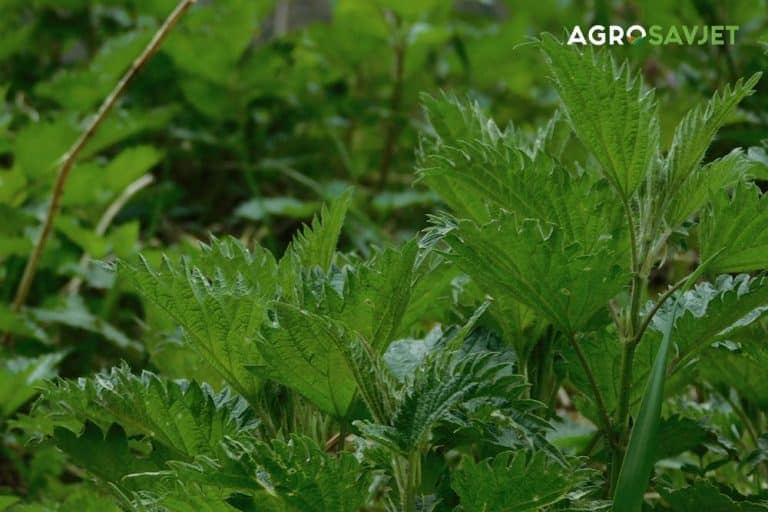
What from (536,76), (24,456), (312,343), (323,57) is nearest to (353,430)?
(312,343)

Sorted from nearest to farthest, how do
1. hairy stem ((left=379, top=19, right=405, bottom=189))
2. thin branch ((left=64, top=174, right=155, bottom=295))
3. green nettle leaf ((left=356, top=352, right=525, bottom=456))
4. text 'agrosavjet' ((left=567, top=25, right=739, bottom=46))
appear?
green nettle leaf ((left=356, top=352, right=525, bottom=456)) < text 'agrosavjet' ((left=567, top=25, right=739, bottom=46)) < thin branch ((left=64, top=174, right=155, bottom=295)) < hairy stem ((left=379, top=19, right=405, bottom=189))

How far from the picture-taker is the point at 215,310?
0.61m

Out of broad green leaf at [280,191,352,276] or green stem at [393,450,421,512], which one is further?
broad green leaf at [280,191,352,276]

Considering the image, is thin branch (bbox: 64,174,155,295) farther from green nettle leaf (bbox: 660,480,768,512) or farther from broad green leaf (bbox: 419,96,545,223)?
green nettle leaf (bbox: 660,480,768,512)

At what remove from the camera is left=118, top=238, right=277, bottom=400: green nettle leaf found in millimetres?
607

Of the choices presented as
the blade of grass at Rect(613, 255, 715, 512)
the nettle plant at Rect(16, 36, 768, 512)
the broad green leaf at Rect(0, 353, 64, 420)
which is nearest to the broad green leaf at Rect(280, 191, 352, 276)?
the nettle plant at Rect(16, 36, 768, 512)

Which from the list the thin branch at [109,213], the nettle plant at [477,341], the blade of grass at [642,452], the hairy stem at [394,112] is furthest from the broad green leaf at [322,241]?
the hairy stem at [394,112]

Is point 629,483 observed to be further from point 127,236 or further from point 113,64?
point 113,64

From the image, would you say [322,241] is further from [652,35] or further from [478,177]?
[652,35]

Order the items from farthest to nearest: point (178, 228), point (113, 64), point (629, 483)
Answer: point (178, 228) → point (113, 64) → point (629, 483)

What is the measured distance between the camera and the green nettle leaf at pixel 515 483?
543 millimetres

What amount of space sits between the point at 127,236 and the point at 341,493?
925 millimetres

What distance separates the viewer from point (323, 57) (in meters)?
1.94

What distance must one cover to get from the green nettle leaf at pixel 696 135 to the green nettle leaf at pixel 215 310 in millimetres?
240
